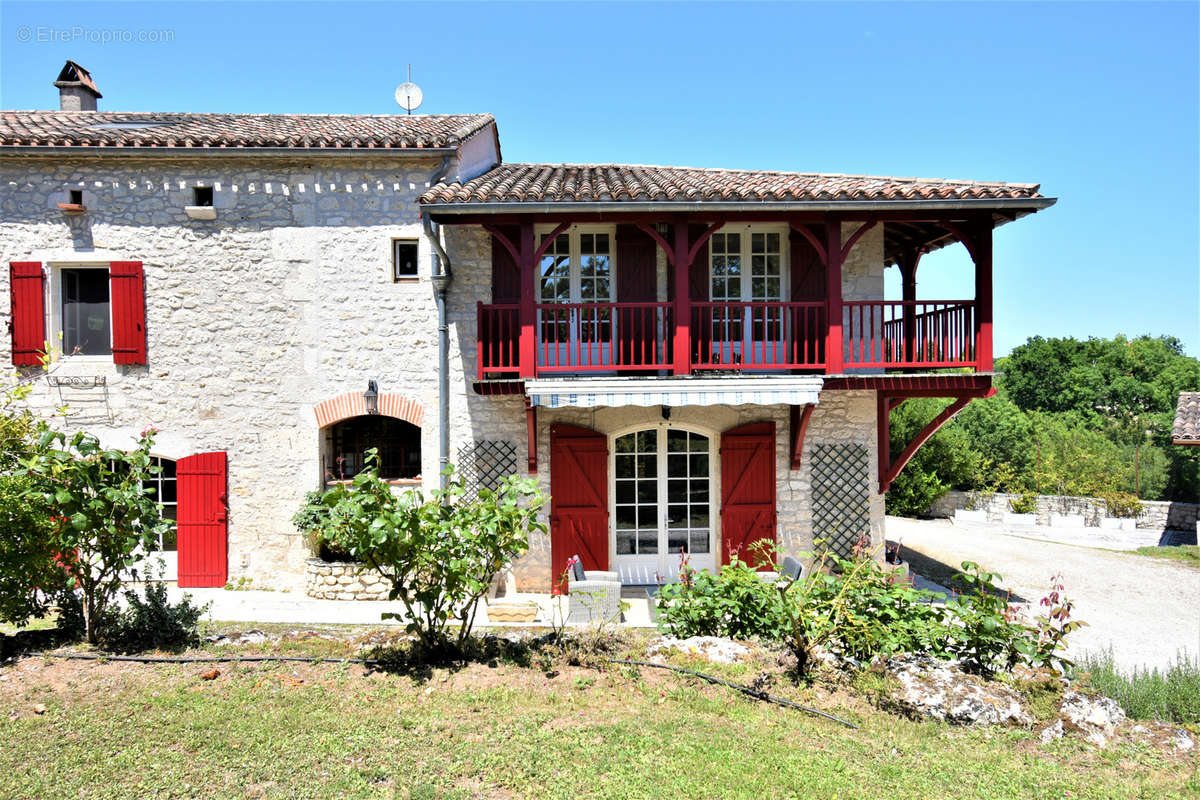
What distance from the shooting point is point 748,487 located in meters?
11.1

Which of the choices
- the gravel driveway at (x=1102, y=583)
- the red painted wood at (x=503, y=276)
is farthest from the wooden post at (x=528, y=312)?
the gravel driveway at (x=1102, y=583)

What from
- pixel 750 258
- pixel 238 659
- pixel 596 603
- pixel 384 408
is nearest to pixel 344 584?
pixel 384 408

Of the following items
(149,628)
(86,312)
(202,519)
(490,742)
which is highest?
(86,312)

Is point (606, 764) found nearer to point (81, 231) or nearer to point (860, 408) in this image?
point (860, 408)

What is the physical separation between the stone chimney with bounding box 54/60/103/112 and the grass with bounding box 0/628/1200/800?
1384 centimetres

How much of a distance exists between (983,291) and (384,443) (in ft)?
36.6

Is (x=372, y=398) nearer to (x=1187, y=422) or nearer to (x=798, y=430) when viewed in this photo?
(x=798, y=430)

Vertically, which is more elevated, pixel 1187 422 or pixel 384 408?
pixel 384 408

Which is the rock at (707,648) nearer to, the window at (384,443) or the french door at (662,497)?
the french door at (662,497)

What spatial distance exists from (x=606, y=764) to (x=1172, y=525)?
929 inches

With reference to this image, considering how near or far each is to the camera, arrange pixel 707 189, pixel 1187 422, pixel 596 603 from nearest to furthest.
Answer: pixel 596 603
pixel 707 189
pixel 1187 422

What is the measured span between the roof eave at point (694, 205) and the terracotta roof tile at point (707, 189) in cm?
8

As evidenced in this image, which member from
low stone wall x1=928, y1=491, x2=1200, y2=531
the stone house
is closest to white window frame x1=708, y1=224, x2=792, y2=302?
the stone house

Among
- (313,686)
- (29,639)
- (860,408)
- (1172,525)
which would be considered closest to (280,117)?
(29,639)
